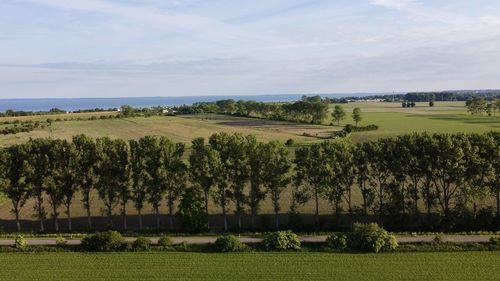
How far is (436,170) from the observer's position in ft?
157

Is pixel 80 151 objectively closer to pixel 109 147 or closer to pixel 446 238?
pixel 109 147

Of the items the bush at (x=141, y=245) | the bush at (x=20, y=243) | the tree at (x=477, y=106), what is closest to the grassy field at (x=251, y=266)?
the bush at (x=141, y=245)

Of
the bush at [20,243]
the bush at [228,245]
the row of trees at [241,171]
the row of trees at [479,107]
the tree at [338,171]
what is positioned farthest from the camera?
the row of trees at [479,107]

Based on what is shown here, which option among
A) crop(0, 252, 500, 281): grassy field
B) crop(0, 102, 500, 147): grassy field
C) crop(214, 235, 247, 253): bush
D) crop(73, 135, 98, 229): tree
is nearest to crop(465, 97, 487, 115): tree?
crop(0, 102, 500, 147): grassy field

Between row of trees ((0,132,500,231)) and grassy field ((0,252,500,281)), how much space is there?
1010 cm

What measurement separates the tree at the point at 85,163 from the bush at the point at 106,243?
990 centimetres

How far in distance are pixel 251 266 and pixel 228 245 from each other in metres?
4.06

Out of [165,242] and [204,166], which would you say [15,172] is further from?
[165,242]

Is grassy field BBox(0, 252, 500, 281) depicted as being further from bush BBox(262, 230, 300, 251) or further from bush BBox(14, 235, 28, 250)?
bush BBox(14, 235, 28, 250)

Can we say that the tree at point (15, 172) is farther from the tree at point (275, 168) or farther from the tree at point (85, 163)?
the tree at point (275, 168)

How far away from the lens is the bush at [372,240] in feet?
123

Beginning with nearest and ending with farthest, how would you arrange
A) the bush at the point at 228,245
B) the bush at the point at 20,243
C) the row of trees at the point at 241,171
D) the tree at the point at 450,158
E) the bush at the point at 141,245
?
the bush at the point at 228,245, the bush at the point at 141,245, the bush at the point at 20,243, the tree at the point at 450,158, the row of trees at the point at 241,171

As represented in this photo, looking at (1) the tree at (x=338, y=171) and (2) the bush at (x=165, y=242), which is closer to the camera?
(2) the bush at (x=165, y=242)

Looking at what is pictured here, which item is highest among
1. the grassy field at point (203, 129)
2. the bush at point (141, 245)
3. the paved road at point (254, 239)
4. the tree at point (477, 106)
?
the tree at point (477, 106)
